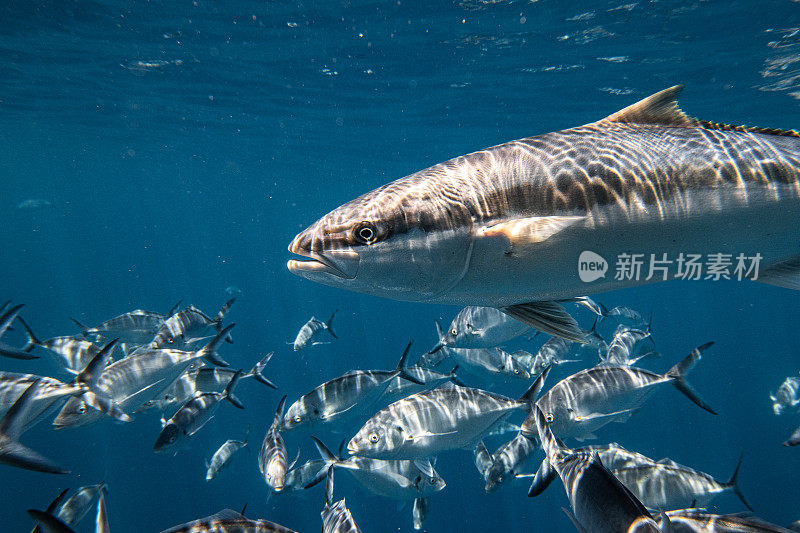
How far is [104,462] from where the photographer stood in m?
16.2

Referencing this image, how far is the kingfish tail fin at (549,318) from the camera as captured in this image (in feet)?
7.66

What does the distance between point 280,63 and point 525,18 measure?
26.6ft

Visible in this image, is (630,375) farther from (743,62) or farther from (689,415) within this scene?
(689,415)

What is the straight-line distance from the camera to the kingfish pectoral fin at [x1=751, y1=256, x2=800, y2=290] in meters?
2.73

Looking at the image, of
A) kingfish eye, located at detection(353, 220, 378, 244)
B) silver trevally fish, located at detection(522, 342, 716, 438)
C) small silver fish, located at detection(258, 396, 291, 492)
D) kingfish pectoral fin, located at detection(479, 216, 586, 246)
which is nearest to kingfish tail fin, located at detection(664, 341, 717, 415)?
silver trevally fish, located at detection(522, 342, 716, 438)

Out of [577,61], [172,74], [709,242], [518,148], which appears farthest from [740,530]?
[172,74]

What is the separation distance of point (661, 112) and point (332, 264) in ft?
8.01

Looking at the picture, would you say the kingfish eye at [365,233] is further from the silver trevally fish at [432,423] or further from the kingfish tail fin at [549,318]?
the silver trevally fish at [432,423]

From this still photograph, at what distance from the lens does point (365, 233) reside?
2.29m

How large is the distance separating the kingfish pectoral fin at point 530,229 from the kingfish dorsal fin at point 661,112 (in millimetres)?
1191

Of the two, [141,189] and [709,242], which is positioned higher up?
[141,189]

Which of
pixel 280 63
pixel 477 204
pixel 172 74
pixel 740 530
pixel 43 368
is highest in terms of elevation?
pixel 172 74

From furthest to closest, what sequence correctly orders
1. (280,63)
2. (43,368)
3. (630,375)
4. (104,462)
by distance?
(43,368) < (104,462) < (280,63) < (630,375)

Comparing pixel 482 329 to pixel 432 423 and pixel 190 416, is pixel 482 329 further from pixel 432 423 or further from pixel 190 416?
pixel 190 416
